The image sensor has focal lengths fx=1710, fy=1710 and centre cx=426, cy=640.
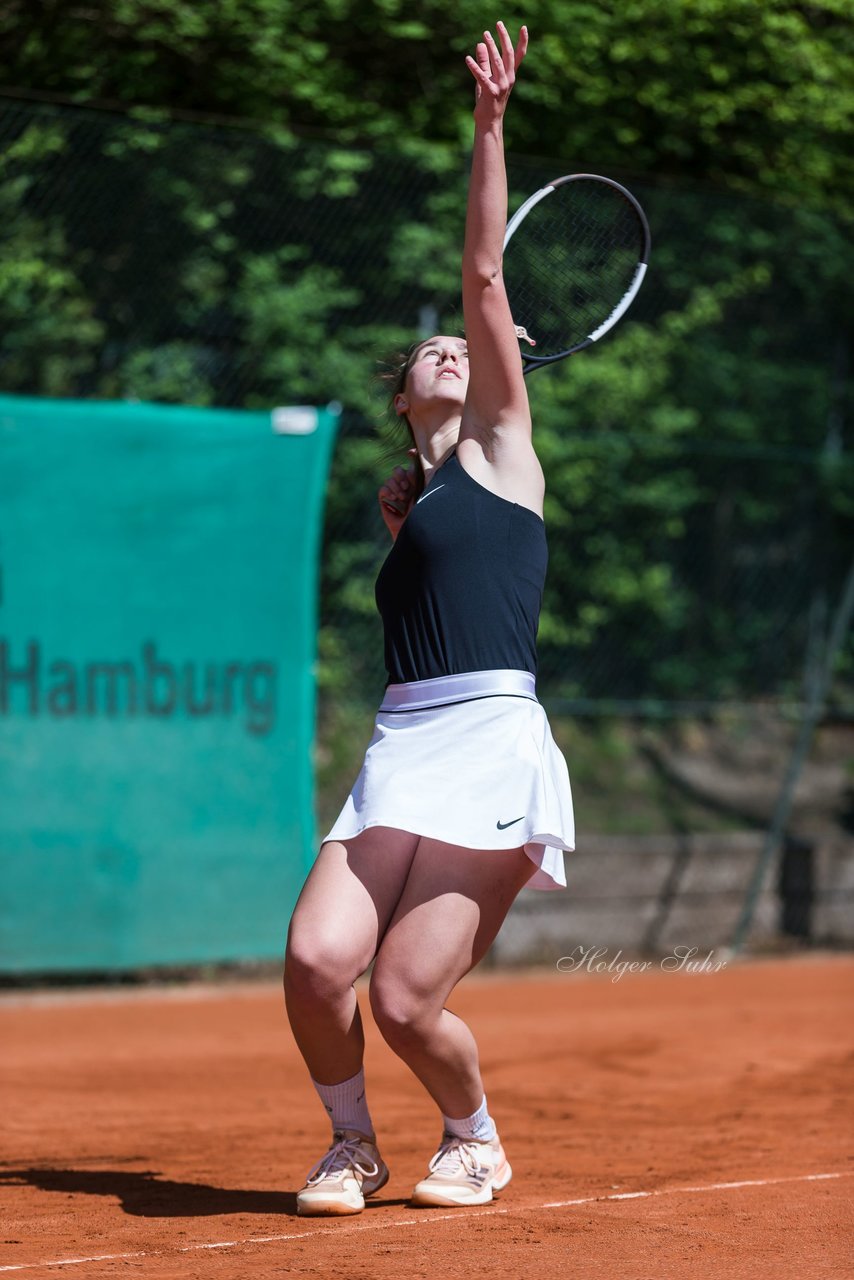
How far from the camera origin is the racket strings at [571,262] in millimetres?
4152

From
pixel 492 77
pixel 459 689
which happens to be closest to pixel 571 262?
pixel 492 77

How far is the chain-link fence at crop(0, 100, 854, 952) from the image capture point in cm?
748

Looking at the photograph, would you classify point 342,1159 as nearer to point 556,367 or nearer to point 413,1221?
point 413,1221

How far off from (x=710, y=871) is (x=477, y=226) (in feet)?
20.6

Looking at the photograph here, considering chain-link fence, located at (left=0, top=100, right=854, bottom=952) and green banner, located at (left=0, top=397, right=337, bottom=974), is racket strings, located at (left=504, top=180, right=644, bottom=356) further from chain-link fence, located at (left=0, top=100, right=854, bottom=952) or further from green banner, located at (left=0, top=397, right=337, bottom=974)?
chain-link fence, located at (left=0, top=100, right=854, bottom=952)

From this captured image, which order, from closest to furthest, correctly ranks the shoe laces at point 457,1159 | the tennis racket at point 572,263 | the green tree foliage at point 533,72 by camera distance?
the shoe laces at point 457,1159 → the tennis racket at point 572,263 → the green tree foliage at point 533,72

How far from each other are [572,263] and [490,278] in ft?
5.65

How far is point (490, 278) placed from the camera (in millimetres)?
3232

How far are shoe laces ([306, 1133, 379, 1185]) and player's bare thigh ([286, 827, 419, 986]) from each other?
14.7 inches

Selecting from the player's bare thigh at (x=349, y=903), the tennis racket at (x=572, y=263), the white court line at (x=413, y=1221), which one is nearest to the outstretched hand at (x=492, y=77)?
the tennis racket at (x=572, y=263)

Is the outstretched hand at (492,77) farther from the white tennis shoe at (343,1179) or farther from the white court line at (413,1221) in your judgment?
the white court line at (413,1221)

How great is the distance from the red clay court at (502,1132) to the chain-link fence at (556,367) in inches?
70.5

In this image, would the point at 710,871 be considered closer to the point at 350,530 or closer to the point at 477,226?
the point at 350,530

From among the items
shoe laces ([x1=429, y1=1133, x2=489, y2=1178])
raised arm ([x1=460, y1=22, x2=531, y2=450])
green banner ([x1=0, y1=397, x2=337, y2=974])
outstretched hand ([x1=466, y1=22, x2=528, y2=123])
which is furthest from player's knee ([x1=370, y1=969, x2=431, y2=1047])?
green banner ([x1=0, y1=397, x2=337, y2=974])
